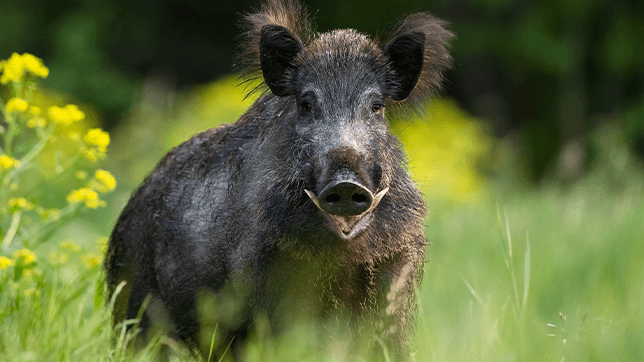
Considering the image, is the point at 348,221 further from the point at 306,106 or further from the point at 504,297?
the point at 504,297

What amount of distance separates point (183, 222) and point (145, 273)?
34 cm

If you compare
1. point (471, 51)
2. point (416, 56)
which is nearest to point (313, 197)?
point (416, 56)

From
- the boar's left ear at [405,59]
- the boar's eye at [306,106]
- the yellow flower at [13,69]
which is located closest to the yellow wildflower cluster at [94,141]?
the yellow flower at [13,69]

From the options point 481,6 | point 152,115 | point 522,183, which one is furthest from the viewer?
point 481,6

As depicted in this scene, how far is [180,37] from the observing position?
12711mm

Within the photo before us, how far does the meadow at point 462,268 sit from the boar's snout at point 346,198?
53 centimetres

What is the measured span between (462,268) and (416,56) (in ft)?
5.85

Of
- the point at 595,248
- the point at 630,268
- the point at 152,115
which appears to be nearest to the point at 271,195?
the point at 630,268

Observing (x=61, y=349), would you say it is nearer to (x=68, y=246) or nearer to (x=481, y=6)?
(x=68, y=246)

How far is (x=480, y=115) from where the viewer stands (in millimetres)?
11719

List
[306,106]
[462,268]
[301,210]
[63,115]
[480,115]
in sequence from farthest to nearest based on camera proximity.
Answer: [480,115], [462,268], [63,115], [306,106], [301,210]

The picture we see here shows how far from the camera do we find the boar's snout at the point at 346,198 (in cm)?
225

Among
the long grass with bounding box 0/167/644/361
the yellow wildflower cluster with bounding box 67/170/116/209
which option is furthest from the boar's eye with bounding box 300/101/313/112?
the yellow wildflower cluster with bounding box 67/170/116/209

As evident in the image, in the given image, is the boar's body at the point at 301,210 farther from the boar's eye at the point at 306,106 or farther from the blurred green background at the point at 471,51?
the blurred green background at the point at 471,51
